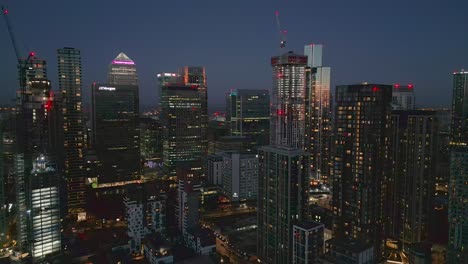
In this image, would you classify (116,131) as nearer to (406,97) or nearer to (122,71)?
(122,71)

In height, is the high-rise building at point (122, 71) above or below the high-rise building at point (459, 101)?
above

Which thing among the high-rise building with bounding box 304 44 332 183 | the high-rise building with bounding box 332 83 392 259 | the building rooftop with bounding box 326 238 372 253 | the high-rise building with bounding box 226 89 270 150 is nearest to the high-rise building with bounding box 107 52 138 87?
the high-rise building with bounding box 226 89 270 150

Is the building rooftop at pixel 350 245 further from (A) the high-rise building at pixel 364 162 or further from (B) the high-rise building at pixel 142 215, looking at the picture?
(B) the high-rise building at pixel 142 215

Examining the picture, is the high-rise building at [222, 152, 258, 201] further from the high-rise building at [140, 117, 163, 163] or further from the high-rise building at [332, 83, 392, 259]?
the high-rise building at [140, 117, 163, 163]

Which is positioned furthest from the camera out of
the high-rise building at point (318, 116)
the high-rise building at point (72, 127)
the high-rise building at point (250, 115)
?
the high-rise building at point (250, 115)

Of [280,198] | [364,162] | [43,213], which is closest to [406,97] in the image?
[364,162]

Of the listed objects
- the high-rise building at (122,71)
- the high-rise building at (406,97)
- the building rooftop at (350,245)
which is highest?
the high-rise building at (122,71)

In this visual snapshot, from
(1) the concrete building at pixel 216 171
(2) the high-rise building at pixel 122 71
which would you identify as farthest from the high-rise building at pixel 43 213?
(2) the high-rise building at pixel 122 71

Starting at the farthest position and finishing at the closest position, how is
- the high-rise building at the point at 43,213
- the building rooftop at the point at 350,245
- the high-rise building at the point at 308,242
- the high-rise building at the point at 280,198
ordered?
the high-rise building at the point at 43,213, the high-rise building at the point at 280,198, the high-rise building at the point at 308,242, the building rooftop at the point at 350,245
